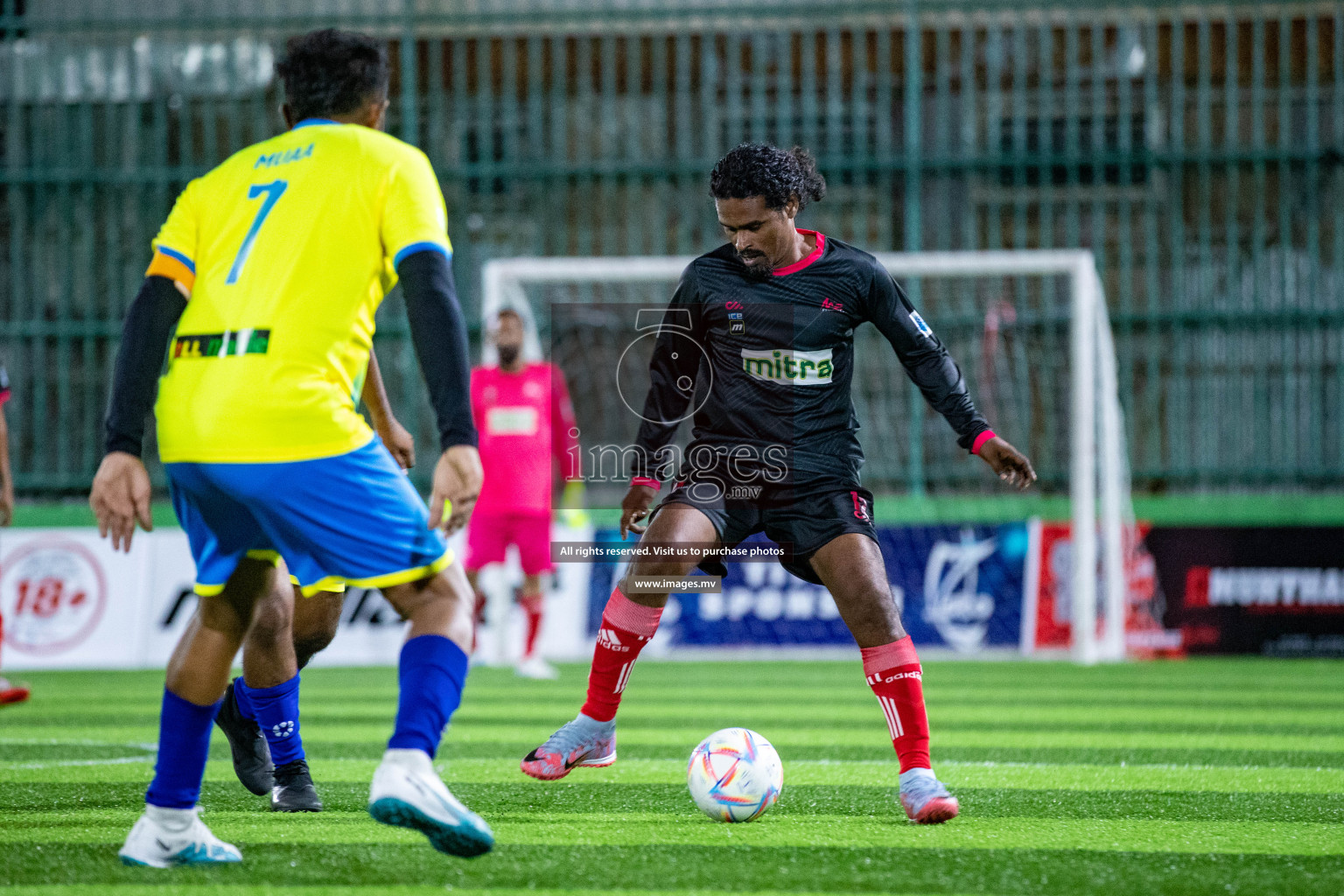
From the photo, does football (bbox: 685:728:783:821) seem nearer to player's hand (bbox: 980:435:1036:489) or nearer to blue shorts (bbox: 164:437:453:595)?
player's hand (bbox: 980:435:1036:489)

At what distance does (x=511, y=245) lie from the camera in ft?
42.4

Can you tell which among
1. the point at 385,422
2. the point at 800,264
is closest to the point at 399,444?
the point at 385,422

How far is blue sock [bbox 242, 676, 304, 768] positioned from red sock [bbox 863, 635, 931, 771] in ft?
4.98

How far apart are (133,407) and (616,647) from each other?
5.71 feet

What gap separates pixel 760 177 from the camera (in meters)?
3.98

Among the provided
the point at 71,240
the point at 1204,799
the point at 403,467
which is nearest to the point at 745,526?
the point at 403,467

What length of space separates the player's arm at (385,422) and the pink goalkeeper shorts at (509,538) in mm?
5355

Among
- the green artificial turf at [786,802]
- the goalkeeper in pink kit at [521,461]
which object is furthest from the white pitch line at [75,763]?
the goalkeeper in pink kit at [521,461]

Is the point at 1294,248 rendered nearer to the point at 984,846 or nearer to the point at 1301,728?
the point at 1301,728

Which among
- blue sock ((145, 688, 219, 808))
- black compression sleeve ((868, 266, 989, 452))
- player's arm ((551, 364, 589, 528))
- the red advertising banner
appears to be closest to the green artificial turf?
blue sock ((145, 688, 219, 808))

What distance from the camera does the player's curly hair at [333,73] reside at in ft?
9.98

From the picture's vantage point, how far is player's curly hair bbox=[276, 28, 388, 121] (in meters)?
3.04

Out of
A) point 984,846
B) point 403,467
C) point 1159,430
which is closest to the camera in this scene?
point 984,846

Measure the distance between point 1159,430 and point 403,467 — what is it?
926 centimetres
